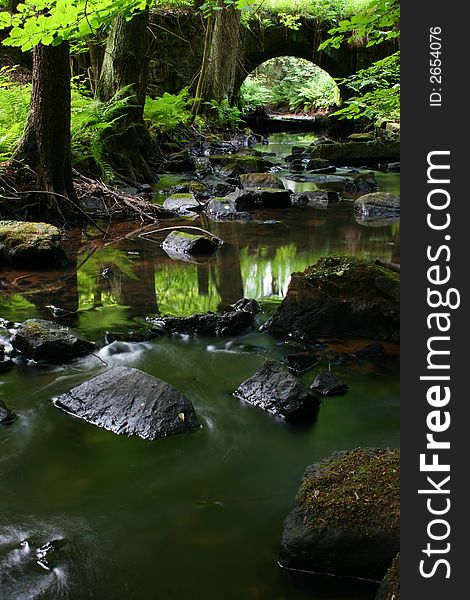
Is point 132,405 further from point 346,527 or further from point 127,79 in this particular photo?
point 127,79

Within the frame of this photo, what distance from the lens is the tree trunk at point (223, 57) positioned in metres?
18.8

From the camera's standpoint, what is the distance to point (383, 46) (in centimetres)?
2214

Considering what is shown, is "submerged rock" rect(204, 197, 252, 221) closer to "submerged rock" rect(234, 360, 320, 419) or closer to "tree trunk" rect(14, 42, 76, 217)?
"tree trunk" rect(14, 42, 76, 217)

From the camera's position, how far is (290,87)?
35438 millimetres

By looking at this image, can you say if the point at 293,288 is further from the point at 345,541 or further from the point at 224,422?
the point at 345,541

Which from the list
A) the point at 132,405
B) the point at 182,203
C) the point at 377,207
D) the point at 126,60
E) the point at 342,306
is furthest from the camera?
the point at 126,60

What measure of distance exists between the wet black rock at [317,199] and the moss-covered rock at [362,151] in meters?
4.51

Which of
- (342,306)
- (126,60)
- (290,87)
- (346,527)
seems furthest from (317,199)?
(290,87)

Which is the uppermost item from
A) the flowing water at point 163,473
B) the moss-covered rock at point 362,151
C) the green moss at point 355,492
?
the moss-covered rock at point 362,151

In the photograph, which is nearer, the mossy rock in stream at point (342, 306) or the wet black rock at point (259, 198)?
the mossy rock in stream at point (342, 306)

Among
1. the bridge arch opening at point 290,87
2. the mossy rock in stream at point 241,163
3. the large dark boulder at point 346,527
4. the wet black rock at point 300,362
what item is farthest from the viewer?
the bridge arch opening at point 290,87

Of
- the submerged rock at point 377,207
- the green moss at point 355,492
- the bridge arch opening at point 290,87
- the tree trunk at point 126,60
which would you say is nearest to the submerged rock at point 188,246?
the submerged rock at point 377,207

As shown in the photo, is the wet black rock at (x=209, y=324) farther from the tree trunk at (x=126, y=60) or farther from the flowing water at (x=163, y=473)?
the tree trunk at (x=126, y=60)

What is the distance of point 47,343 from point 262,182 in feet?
26.7
